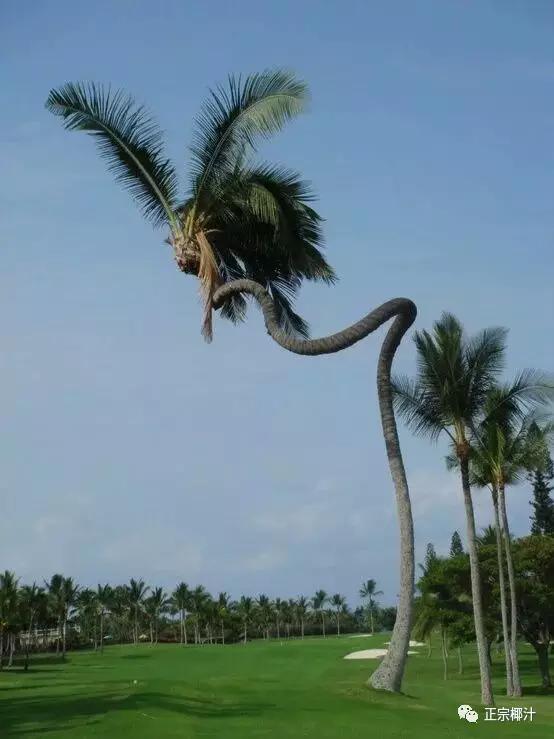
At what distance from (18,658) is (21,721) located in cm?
9416

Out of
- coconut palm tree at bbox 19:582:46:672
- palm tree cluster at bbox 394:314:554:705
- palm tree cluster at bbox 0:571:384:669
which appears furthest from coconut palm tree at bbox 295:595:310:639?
palm tree cluster at bbox 394:314:554:705

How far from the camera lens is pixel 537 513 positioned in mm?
86062

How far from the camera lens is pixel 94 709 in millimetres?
15984

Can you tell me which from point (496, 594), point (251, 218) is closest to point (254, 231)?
point (251, 218)

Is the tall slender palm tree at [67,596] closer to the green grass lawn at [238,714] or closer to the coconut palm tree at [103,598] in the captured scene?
the coconut palm tree at [103,598]

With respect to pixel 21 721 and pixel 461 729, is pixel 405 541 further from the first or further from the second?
pixel 21 721

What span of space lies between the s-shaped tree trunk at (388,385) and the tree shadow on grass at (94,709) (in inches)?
119

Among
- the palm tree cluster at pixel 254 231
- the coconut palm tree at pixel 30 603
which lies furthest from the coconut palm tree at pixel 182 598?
the palm tree cluster at pixel 254 231

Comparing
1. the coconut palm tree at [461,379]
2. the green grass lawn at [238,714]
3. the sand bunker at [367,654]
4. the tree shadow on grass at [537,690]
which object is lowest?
the tree shadow on grass at [537,690]

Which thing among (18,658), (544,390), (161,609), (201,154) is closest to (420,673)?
(544,390)

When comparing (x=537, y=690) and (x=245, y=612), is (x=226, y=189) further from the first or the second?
(x=245, y=612)

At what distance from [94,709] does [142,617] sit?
124040mm

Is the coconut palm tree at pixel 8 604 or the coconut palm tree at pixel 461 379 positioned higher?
the coconut palm tree at pixel 461 379

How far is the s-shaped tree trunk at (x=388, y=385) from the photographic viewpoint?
60.5ft
